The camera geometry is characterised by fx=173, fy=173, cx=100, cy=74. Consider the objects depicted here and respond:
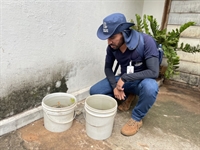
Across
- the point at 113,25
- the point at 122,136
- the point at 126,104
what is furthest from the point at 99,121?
the point at 113,25

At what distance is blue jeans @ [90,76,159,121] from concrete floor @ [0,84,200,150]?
0.20 metres

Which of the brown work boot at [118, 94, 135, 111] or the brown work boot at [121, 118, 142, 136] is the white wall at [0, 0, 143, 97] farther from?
the brown work boot at [121, 118, 142, 136]

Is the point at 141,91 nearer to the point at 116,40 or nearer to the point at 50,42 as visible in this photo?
the point at 116,40

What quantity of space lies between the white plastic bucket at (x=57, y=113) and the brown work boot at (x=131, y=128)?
0.50m

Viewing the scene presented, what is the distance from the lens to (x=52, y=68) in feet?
5.71

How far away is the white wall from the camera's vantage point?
138 cm

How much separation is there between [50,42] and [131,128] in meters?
1.10

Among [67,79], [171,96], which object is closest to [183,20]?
[171,96]

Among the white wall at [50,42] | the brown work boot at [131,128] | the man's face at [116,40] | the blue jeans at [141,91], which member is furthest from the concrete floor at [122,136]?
the man's face at [116,40]

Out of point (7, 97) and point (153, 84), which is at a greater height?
point (153, 84)

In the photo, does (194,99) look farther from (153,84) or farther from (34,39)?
(34,39)

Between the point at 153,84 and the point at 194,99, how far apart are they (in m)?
1.26

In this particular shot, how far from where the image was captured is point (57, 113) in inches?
57.4

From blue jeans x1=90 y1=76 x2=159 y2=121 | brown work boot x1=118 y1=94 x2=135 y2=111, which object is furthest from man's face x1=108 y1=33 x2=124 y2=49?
brown work boot x1=118 y1=94 x2=135 y2=111
